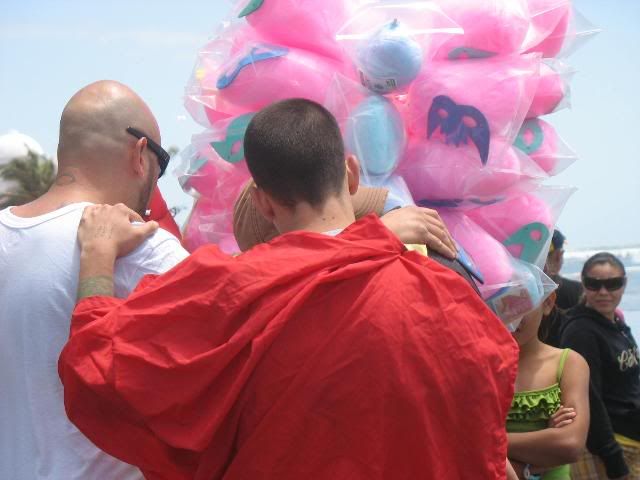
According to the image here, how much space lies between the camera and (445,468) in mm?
1569

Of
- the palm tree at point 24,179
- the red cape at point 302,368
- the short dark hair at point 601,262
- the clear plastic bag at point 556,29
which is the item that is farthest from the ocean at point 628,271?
the red cape at point 302,368

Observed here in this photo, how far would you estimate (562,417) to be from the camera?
2807 millimetres

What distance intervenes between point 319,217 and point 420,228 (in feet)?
0.70

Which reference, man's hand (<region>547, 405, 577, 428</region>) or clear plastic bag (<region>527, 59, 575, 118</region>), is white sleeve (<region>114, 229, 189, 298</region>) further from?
man's hand (<region>547, 405, 577, 428</region>)

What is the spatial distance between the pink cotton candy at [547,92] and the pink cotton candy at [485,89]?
0.63ft

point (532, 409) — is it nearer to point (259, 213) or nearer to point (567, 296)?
point (259, 213)

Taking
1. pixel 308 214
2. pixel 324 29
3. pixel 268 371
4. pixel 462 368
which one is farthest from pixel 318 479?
pixel 324 29

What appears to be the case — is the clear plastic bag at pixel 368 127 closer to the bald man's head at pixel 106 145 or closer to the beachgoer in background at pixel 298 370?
the bald man's head at pixel 106 145

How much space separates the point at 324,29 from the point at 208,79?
448 millimetres

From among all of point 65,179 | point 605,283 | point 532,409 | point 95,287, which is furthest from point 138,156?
point 605,283

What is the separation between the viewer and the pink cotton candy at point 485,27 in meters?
2.45

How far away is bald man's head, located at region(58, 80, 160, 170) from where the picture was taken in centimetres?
202

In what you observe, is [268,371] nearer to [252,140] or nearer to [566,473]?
[252,140]

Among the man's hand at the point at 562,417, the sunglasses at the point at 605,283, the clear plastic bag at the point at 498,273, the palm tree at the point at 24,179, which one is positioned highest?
the clear plastic bag at the point at 498,273
